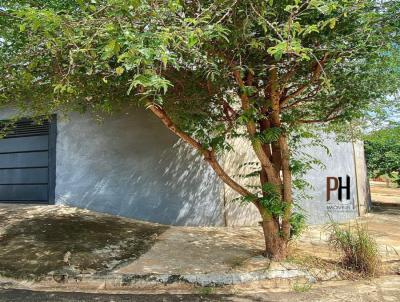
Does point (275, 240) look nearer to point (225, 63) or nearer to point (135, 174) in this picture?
point (225, 63)

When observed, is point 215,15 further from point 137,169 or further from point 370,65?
point 137,169

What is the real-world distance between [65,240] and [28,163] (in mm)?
3841

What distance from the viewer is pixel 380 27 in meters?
4.70

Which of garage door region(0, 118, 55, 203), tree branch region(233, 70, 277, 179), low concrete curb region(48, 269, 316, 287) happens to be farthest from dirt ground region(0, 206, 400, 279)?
tree branch region(233, 70, 277, 179)

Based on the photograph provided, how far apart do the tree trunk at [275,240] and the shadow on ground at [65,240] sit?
2.10 m

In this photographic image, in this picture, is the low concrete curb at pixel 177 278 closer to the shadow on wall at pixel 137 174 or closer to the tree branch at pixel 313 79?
the tree branch at pixel 313 79

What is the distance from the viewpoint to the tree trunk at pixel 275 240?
20.5 feet

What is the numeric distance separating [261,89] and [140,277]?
10.7ft

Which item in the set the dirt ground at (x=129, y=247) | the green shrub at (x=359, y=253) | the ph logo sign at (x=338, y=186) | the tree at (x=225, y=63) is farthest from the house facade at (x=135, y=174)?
the green shrub at (x=359, y=253)

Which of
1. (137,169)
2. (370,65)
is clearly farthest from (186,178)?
(370,65)

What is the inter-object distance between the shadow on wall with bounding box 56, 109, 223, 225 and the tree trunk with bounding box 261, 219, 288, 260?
8.47 feet

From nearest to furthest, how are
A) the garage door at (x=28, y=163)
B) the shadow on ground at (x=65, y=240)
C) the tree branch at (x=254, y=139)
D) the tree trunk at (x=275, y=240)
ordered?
the tree branch at (x=254, y=139)
the shadow on ground at (x=65, y=240)
the tree trunk at (x=275, y=240)
the garage door at (x=28, y=163)

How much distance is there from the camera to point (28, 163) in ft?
32.5

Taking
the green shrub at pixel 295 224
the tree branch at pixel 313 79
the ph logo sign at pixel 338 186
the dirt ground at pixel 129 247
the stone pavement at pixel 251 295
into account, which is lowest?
the stone pavement at pixel 251 295
